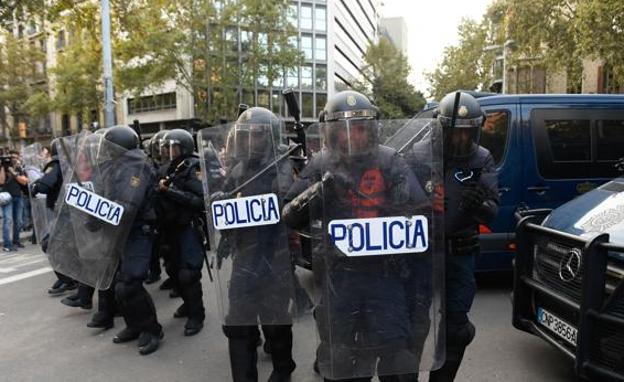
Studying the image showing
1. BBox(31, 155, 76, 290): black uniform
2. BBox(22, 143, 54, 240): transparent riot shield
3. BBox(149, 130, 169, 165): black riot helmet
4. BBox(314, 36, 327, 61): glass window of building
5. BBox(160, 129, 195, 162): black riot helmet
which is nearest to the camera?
BBox(160, 129, 195, 162): black riot helmet

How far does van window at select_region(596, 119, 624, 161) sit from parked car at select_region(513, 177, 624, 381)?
6.08 feet

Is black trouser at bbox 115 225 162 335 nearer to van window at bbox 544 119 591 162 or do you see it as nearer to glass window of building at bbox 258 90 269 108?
van window at bbox 544 119 591 162

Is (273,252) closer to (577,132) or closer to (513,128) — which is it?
(513,128)

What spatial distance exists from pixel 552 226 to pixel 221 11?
24223 mm

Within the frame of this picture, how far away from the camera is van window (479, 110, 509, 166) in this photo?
16.8 feet

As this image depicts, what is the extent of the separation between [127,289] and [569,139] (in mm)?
4571

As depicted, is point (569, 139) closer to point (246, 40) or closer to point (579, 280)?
point (579, 280)

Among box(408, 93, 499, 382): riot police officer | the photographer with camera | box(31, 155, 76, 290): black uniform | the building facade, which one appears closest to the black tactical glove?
box(408, 93, 499, 382): riot police officer

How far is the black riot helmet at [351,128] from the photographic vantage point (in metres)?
2.25

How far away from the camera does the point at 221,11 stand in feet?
82.0

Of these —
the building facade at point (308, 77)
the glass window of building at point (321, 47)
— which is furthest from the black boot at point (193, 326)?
the glass window of building at point (321, 47)

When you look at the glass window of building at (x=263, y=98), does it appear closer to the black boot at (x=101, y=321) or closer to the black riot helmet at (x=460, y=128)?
the black boot at (x=101, y=321)

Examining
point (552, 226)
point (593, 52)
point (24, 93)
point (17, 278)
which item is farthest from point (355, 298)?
point (24, 93)

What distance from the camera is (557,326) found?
3.14 meters
